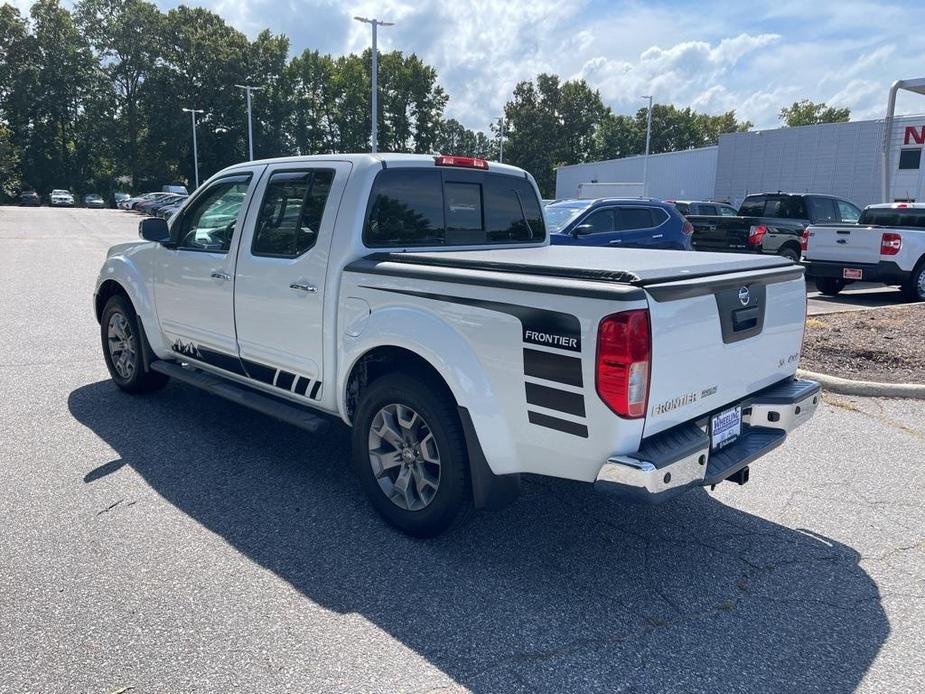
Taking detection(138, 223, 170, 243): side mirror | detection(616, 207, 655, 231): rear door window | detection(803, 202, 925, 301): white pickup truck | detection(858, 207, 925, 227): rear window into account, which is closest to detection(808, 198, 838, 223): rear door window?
detection(858, 207, 925, 227): rear window

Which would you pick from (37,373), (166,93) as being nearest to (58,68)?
(166,93)

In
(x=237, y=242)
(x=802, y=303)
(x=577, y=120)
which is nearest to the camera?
(x=802, y=303)

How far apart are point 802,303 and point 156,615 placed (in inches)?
142

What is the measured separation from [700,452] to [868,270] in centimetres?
1114

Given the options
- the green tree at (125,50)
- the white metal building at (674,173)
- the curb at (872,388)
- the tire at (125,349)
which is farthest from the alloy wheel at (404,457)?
the green tree at (125,50)

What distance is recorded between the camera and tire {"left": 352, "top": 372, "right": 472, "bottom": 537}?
3467 millimetres

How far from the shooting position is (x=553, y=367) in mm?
2977

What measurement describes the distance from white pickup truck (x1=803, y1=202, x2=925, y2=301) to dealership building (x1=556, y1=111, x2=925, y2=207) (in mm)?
11470

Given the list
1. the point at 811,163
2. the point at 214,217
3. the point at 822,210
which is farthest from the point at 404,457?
the point at 811,163

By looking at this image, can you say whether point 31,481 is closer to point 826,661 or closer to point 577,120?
point 826,661

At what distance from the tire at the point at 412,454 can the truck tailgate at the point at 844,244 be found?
1112 centimetres

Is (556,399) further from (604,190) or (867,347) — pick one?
(604,190)

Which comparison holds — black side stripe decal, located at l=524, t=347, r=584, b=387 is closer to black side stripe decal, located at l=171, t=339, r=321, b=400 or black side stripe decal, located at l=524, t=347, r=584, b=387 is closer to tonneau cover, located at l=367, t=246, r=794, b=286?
tonneau cover, located at l=367, t=246, r=794, b=286

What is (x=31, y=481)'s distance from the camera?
434cm
